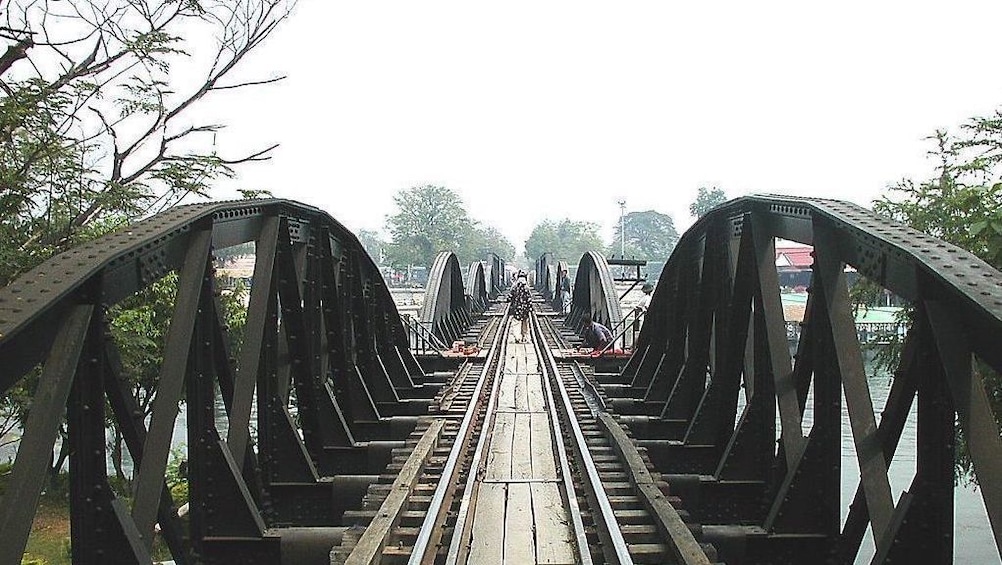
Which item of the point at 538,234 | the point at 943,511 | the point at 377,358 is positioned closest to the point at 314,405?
the point at 377,358

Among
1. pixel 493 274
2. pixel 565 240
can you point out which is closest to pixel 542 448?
pixel 493 274

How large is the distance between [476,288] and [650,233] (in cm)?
10452

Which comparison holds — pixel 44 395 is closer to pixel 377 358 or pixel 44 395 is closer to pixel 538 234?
pixel 377 358

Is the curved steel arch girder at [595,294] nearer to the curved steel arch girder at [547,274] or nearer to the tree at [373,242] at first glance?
the curved steel arch girder at [547,274]

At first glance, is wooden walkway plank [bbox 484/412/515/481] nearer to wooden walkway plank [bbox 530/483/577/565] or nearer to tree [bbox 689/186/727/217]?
wooden walkway plank [bbox 530/483/577/565]

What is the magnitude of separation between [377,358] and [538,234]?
142 meters

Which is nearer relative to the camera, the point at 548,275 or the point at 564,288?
the point at 564,288

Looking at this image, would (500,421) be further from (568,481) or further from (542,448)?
(568,481)

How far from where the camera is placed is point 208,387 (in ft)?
19.2

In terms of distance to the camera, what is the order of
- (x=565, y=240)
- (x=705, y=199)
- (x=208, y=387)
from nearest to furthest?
(x=208, y=387)
(x=705, y=199)
(x=565, y=240)

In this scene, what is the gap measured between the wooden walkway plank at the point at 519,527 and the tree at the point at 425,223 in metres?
92.7

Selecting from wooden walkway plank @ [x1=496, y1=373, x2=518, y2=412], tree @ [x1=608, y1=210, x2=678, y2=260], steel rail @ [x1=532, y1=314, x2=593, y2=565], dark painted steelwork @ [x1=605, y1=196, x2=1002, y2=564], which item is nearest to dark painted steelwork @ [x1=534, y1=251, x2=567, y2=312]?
wooden walkway plank @ [x1=496, y1=373, x2=518, y2=412]

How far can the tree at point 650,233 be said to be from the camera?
434ft

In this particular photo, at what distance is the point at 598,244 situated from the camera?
143 m
